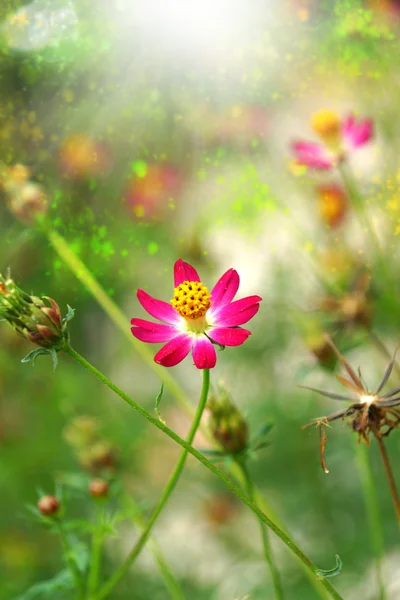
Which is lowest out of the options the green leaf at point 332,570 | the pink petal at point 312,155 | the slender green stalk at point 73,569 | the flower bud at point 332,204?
the green leaf at point 332,570

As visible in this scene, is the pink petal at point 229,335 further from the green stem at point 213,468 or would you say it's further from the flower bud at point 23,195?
the flower bud at point 23,195

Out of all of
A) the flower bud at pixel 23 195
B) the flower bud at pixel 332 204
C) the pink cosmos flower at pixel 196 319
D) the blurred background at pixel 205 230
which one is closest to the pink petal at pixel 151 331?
the pink cosmos flower at pixel 196 319

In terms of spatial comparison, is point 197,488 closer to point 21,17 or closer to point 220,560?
point 220,560

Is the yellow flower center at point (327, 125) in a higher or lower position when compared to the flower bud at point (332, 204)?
lower

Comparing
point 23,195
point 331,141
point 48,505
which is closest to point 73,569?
point 48,505

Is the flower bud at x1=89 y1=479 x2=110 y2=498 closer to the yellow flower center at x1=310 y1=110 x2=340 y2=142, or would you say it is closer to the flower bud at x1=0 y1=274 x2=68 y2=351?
the flower bud at x1=0 y1=274 x2=68 y2=351

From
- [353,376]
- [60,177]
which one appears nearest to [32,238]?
[60,177]

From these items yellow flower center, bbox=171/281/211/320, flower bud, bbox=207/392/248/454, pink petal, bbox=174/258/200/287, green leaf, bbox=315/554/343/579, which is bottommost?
green leaf, bbox=315/554/343/579

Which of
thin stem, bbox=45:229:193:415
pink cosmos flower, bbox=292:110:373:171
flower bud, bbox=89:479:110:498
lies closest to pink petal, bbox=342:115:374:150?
pink cosmos flower, bbox=292:110:373:171
